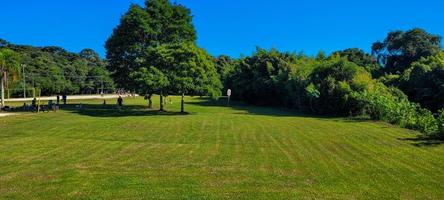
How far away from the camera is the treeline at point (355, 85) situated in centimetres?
2801

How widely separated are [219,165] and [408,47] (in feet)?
214

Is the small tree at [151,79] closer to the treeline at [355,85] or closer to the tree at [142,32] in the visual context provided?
the tree at [142,32]

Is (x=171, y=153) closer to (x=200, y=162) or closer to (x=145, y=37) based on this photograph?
(x=200, y=162)

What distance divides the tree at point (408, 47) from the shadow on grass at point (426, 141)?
51.2 metres

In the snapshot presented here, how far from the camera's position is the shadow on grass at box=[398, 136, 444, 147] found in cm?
1639

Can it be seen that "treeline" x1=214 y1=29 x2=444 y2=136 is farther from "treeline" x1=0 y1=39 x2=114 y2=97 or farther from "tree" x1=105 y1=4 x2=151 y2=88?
"treeline" x1=0 y1=39 x2=114 y2=97

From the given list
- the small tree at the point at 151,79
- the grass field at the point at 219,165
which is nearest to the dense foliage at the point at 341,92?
the grass field at the point at 219,165

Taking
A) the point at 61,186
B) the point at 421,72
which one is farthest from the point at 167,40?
the point at 61,186

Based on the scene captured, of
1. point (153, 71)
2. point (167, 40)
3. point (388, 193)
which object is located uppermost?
point (167, 40)

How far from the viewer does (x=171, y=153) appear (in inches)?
559

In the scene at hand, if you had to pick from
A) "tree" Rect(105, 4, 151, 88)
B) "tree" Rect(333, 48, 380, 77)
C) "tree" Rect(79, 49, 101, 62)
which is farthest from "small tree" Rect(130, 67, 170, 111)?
"tree" Rect(79, 49, 101, 62)

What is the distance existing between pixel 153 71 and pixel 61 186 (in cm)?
2592

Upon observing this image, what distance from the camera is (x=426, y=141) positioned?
1730 centimetres

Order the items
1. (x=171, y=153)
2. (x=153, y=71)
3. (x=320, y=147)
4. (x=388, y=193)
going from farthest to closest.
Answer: (x=153, y=71)
(x=320, y=147)
(x=171, y=153)
(x=388, y=193)
